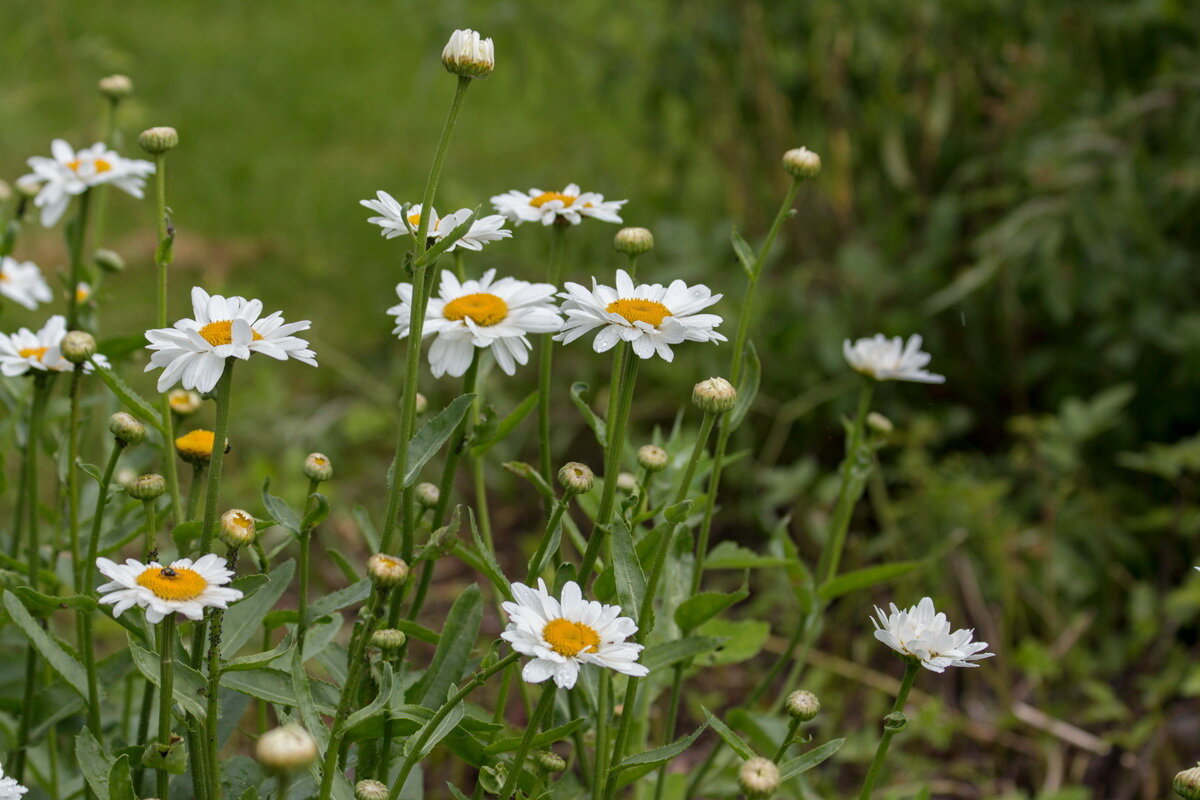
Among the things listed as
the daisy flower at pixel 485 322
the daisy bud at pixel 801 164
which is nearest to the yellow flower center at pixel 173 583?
the daisy flower at pixel 485 322

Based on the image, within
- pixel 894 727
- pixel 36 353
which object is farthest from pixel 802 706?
pixel 36 353

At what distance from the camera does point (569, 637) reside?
2.42 feet

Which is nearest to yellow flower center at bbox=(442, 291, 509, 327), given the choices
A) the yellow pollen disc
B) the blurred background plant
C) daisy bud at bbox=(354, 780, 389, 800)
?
the yellow pollen disc

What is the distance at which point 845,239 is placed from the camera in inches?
95.8

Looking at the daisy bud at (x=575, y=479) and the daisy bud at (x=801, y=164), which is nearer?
the daisy bud at (x=575, y=479)

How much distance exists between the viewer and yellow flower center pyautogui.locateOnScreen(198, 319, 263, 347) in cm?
80

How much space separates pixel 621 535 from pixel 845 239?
1.72 metres

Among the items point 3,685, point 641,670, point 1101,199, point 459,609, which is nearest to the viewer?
point 641,670

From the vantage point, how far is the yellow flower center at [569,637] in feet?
2.39

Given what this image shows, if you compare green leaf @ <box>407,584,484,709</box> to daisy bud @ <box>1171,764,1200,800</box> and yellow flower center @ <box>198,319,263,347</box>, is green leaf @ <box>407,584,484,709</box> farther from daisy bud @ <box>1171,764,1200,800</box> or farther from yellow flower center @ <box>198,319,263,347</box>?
daisy bud @ <box>1171,764,1200,800</box>

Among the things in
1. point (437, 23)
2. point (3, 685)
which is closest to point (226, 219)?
point (437, 23)

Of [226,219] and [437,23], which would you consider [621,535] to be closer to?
[437,23]

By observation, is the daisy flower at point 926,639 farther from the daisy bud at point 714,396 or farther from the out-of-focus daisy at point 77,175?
the out-of-focus daisy at point 77,175

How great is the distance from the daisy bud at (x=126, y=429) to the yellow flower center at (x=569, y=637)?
0.33m
